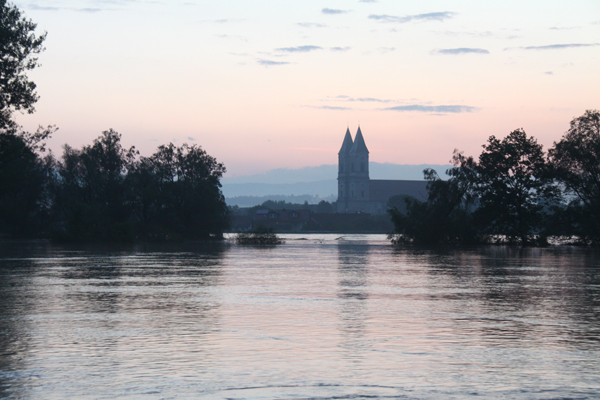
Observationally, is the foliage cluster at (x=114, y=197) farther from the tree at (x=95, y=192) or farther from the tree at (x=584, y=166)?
the tree at (x=584, y=166)

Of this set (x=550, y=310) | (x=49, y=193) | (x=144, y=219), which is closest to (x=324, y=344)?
(x=550, y=310)

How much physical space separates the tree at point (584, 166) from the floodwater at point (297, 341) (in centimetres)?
4850

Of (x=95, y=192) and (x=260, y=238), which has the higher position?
(x=95, y=192)

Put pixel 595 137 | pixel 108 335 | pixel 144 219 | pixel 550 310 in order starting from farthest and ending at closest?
pixel 144 219 → pixel 595 137 → pixel 550 310 → pixel 108 335

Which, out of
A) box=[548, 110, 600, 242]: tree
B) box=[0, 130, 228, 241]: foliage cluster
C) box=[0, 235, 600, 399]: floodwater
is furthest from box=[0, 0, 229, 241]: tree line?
box=[0, 235, 600, 399]: floodwater

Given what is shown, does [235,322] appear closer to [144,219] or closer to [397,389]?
[397,389]

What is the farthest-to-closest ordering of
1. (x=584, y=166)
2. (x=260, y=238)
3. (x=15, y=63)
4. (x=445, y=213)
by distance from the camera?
(x=260, y=238) → (x=445, y=213) → (x=584, y=166) → (x=15, y=63)

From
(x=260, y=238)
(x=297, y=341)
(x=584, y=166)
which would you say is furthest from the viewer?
(x=260, y=238)

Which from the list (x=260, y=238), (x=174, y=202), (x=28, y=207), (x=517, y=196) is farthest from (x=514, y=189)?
(x=28, y=207)

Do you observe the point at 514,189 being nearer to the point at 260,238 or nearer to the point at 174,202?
the point at 260,238

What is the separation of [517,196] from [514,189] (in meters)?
0.80

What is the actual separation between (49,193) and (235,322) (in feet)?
293

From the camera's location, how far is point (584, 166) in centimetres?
7088

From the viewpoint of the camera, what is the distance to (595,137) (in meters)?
70.4
